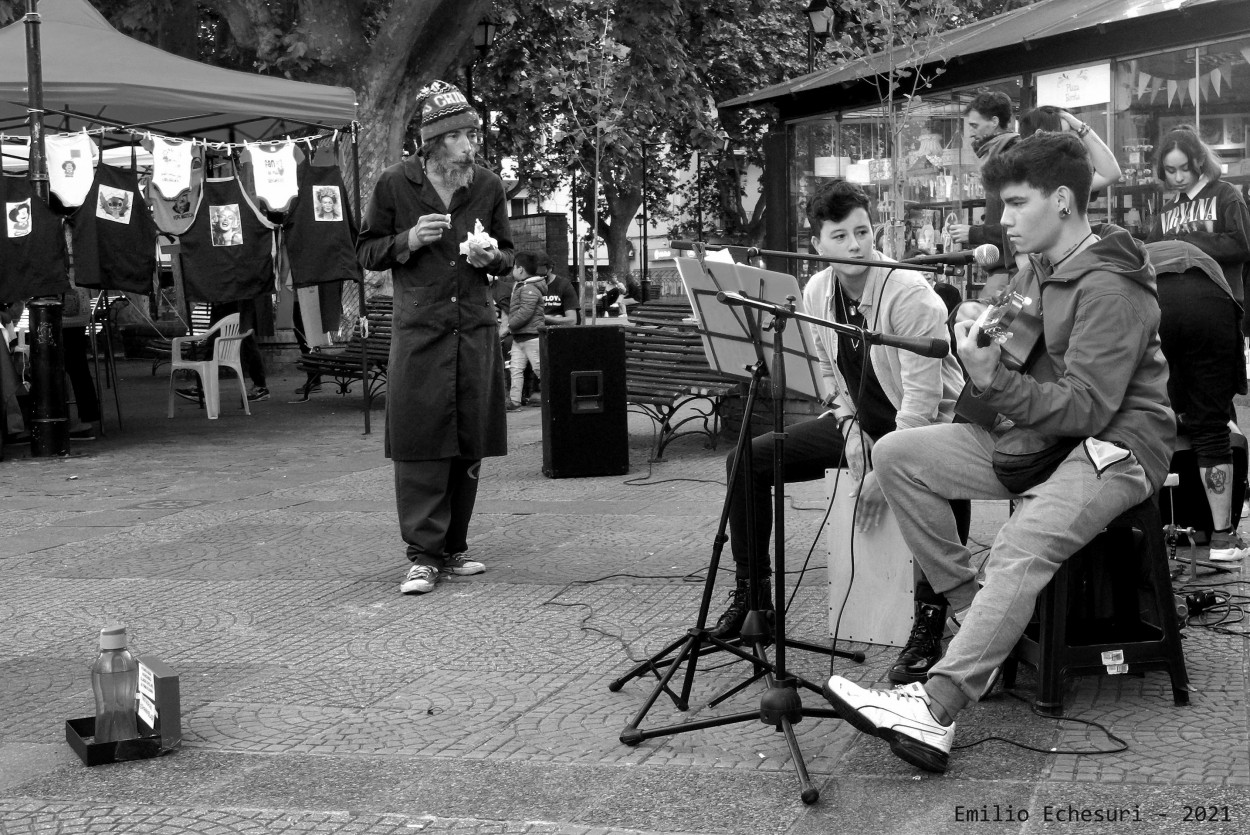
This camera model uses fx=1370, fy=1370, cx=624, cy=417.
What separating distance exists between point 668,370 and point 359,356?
5323 millimetres

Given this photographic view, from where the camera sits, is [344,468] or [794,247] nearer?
[344,468]

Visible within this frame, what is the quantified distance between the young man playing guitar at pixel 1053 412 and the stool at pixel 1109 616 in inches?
8.7

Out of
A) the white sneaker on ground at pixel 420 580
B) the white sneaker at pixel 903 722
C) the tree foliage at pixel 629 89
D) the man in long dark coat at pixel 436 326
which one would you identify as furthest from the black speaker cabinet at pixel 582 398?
the tree foliage at pixel 629 89

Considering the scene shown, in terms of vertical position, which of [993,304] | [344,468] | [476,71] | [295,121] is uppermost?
[476,71]

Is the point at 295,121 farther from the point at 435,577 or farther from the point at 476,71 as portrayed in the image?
the point at 476,71

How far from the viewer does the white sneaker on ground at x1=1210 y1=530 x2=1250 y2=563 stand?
600cm

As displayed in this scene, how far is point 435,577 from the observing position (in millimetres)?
6309

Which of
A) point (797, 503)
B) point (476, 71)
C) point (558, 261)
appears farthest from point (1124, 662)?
point (476, 71)

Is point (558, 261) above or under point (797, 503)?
above

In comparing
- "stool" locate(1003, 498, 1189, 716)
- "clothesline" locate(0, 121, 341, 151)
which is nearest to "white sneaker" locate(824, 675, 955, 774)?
"stool" locate(1003, 498, 1189, 716)

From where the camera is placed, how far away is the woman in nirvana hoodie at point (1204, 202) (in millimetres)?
6750

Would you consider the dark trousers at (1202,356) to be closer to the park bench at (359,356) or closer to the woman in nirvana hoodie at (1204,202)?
the woman in nirvana hoodie at (1204,202)

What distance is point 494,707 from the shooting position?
4488 millimetres

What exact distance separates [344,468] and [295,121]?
3.92 metres
